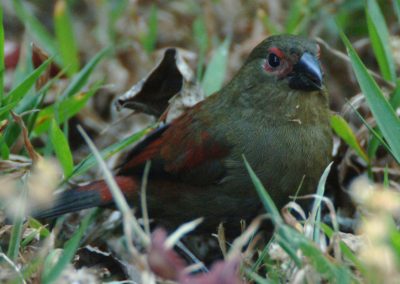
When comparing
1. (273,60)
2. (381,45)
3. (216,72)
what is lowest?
(216,72)

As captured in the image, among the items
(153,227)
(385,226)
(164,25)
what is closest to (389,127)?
(385,226)

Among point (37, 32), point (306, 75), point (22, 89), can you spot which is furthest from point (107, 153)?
point (37, 32)

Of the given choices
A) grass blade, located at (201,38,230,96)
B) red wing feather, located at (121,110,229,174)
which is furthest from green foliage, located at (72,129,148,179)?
grass blade, located at (201,38,230,96)

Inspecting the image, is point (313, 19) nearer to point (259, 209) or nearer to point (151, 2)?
point (151, 2)

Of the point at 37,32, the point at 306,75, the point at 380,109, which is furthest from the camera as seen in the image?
the point at 37,32

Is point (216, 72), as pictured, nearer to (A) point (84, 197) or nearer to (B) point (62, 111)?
(B) point (62, 111)

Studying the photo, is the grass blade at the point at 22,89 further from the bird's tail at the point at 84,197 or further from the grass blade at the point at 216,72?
the grass blade at the point at 216,72
